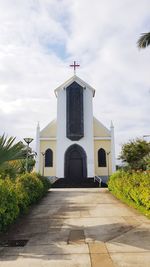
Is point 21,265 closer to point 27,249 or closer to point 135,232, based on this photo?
point 27,249

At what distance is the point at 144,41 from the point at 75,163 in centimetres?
1699

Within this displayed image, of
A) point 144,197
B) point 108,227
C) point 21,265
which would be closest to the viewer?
point 21,265

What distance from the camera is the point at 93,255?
443 cm

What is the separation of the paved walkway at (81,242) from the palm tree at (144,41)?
491 inches

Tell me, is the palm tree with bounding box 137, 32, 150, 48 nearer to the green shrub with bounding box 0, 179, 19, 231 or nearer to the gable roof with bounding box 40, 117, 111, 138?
the green shrub with bounding box 0, 179, 19, 231

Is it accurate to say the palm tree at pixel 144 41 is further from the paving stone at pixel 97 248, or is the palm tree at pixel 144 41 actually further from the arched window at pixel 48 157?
the arched window at pixel 48 157

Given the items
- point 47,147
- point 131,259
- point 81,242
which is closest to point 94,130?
point 47,147

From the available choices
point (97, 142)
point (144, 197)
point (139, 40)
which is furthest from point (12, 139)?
point (97, 142)

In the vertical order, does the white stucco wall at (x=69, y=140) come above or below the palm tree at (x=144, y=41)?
below

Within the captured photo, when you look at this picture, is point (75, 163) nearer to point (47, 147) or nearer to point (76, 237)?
point (47, 147)

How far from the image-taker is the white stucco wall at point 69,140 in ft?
95.8

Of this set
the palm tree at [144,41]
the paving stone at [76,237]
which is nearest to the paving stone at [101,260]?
the paving stone at [76,237]

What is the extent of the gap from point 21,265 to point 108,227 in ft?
10.6

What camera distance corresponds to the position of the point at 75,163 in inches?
1174
